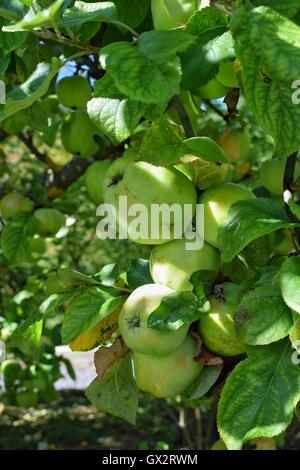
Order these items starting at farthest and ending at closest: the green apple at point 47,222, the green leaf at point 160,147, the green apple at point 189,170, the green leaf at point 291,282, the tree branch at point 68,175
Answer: the tree branch at point 68,175 < the green apple at point 47,222 < the green apple at point 189,170 < the green leaf at point 160,147 < the green leaf at point 291,282

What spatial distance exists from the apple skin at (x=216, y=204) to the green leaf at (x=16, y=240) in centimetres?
109

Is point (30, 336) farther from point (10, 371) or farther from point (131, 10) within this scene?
point (10, 371)

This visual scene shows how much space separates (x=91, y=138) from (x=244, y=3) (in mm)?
875

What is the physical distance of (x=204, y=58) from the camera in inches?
34.3

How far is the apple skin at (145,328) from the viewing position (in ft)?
3.00

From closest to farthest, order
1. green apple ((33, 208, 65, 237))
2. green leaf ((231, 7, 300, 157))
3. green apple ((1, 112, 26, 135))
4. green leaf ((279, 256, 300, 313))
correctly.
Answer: green leaf ((231, 7, 300, 157)) < green leaf ((279, 256, 300, 313)) < green apple ((1, 112, 26, 135)) < green apple ((33, 208, 65, 237))

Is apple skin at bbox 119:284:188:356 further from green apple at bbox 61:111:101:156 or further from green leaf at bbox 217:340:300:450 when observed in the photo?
green apple at bbox 61:111:101:156

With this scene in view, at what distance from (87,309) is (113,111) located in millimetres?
298

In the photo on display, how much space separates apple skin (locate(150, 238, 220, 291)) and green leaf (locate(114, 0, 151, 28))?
41 cm

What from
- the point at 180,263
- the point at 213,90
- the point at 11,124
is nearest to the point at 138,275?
the point at 180,263

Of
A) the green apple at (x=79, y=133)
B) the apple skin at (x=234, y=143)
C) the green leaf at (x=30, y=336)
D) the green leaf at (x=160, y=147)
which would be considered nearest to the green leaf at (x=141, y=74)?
the green leaf at (x=160, y=147)

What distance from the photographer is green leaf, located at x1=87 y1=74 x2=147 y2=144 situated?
0.83 m

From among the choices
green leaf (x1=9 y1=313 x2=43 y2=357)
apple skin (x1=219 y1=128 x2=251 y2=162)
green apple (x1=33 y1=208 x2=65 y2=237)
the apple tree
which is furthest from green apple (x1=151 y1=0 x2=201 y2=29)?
green apple (x1=33 y1=208 x2=65 y2=237)

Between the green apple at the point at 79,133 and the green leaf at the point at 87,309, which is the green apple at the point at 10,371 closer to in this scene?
the green apple at the point at 79,133
